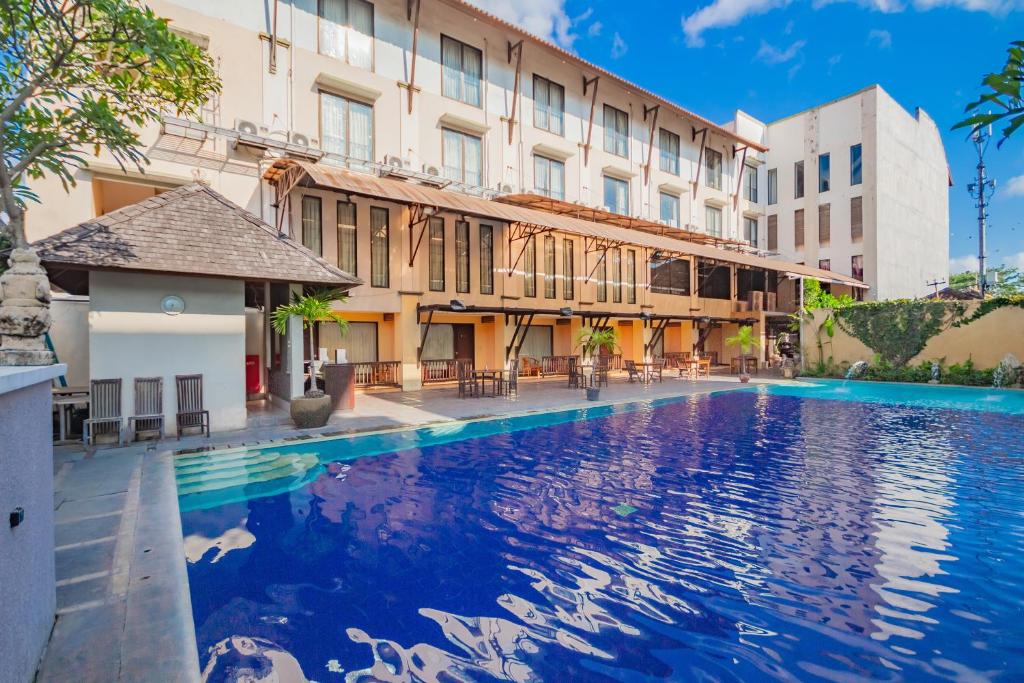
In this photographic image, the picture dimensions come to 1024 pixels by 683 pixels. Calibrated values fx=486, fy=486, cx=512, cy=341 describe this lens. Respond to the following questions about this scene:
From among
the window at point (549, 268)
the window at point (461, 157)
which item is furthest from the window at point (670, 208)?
the window at point (461, 157)

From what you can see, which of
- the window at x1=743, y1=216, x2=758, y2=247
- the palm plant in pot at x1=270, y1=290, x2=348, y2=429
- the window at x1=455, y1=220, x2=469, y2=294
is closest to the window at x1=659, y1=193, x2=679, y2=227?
the window at x1=743, y1=216, x2=758, y2=247

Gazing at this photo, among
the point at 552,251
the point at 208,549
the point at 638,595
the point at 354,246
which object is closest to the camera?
the point at 638,595

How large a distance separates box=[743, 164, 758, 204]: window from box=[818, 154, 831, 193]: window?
3.64 meters

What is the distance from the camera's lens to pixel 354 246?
52.7ft

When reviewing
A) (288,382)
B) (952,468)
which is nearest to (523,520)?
(952,468)

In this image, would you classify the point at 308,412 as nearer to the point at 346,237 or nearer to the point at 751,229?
the point at 346,237

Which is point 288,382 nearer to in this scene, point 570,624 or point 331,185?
point 331,185

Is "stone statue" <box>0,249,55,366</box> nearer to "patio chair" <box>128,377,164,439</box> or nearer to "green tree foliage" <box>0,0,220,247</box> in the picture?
"green tree foliage" <box>0,0,220,247</box>

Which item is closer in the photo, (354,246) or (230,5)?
(230,5)

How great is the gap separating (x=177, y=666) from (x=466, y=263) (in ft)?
54.2

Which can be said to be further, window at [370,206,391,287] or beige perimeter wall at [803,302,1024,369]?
beige perimeter wall at [803,302,1024,369]

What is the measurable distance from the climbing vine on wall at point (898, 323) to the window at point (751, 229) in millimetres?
11062

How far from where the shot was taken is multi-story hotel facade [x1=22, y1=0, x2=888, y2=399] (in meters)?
13.8

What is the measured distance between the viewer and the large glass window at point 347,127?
15.6m
